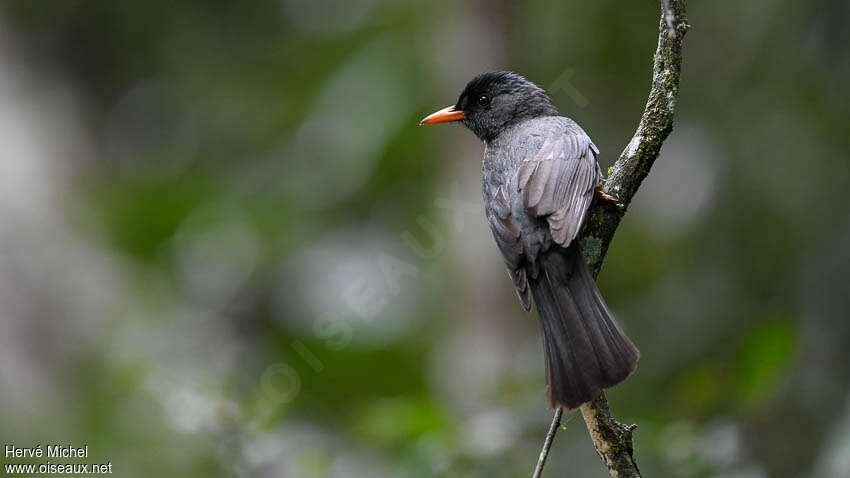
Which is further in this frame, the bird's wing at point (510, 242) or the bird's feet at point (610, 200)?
the bird's wing at point (510, 242)

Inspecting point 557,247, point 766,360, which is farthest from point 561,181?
point 766,360

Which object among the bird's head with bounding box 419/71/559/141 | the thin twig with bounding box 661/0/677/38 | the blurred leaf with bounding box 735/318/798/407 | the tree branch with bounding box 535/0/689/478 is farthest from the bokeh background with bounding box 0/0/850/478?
the thin twig with bounding box 661/0/677/38

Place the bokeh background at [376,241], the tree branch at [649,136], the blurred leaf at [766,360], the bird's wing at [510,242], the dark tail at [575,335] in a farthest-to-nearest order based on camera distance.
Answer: the bokeh background at [376,241] → the blurred leaf at [766,360] → the bird's wing at [510,242] → the tree branch at [649,136] → the dark tail at [575,335]

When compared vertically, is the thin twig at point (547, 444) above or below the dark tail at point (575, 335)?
below

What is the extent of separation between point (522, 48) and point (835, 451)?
3.60m

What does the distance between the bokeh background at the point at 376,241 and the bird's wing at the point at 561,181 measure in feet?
4.01

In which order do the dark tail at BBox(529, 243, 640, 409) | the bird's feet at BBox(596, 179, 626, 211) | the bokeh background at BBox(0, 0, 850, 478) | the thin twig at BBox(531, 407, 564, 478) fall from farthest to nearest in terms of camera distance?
the bokeh background at BBox(0, 0, 850, 478), the bird's feet at BBox(596, 179, 626, 211), the dark tail at BBox(529, 243, 640, 409), the thin twig at BBox(531, 407, 564, 478)

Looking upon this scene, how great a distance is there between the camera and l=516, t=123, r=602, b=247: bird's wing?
342 cm

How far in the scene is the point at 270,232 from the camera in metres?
8.23

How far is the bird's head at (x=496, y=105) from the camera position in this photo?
15.1ft

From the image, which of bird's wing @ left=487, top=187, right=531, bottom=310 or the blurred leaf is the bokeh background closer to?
the blurred leaf

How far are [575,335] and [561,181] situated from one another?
66cm

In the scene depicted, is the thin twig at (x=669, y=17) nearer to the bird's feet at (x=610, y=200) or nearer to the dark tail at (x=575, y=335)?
the bird's feet at (x=610, y=200)

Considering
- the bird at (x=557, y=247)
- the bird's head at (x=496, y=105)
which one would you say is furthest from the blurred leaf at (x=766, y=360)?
the bird's head at (x=496, y=105)
